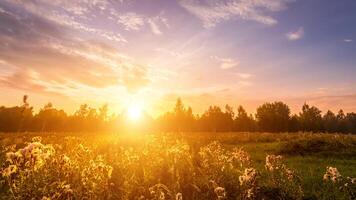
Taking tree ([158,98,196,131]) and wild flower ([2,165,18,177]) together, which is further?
tree ([158,98,196,131])

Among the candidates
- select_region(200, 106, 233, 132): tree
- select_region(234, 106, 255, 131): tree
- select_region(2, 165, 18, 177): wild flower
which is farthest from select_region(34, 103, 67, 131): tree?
select_region(2, 165, 18, 177): wild flower

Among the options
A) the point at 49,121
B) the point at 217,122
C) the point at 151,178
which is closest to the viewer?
the point at 151,178

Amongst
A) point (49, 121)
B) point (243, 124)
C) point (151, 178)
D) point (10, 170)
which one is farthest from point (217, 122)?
point (10, 170)

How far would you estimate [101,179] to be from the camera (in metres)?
7.84

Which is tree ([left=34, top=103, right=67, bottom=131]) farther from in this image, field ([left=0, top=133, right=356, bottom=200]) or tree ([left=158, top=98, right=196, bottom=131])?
field ([left=0, top=133, right=356, bottom=200])

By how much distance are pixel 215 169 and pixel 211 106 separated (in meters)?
103

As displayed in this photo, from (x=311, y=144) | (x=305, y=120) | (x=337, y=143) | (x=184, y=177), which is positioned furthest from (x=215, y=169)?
(x=305, y=120)

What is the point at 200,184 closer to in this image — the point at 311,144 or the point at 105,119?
the point at 311,144

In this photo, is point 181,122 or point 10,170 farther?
point 181,122

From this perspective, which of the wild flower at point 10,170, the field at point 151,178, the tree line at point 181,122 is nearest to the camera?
the wild flower at point 10,170

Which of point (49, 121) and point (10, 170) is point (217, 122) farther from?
point (10, 170)

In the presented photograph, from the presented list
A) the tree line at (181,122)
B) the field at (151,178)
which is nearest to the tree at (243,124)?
the tree line at (181,122)

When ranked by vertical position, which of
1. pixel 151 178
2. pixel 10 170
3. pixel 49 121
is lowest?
pixel 151 178

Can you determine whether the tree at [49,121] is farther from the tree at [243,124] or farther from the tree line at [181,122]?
the tree at [243,124]
